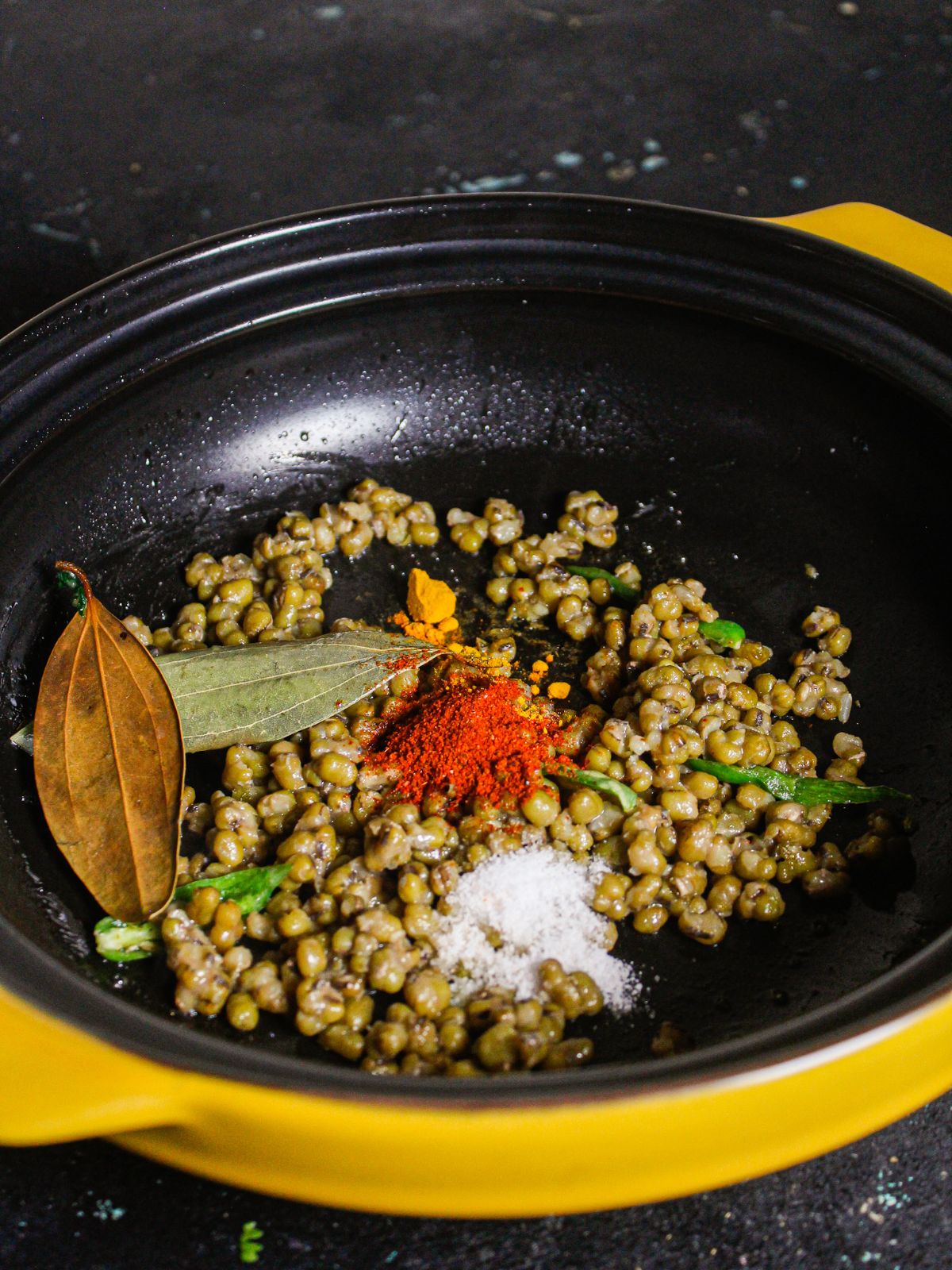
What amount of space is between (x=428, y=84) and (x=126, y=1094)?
10.3 feet

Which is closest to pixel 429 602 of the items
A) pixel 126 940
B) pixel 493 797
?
pixel 493 797

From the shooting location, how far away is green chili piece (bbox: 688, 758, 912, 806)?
64.6 inches

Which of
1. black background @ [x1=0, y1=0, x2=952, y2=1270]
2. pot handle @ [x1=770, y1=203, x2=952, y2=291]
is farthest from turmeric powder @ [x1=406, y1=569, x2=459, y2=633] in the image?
black background @ [x1=0, y1=0, x2=952, y2=1270]

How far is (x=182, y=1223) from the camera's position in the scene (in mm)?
1415

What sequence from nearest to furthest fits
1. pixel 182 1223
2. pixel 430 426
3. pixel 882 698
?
pixel 182 1223
pixel 882 698
pixel 430 426

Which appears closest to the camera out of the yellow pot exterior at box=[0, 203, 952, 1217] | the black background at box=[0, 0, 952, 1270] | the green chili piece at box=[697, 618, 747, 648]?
the yellow pot exterior at box=[0, 203, 952, 1217]

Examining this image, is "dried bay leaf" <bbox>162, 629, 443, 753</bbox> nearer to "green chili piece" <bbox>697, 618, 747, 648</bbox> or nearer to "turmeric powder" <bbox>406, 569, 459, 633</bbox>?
"turmeric powder" <bbox>406, 569, 459, 633</bbox>

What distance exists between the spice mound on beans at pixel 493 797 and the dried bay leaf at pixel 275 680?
4 cm

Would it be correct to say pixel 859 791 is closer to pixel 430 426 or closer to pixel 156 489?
pixel 430 426

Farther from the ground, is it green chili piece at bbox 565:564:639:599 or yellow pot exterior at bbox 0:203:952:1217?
yellow pot exterior at bbox 0:203:952:1217

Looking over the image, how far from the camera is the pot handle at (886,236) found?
1.90m

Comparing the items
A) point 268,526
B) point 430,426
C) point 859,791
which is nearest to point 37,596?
point 268,526

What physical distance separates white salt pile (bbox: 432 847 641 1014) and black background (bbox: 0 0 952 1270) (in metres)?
1.95

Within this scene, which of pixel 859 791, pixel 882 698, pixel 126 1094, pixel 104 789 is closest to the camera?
pixel 126 1094
